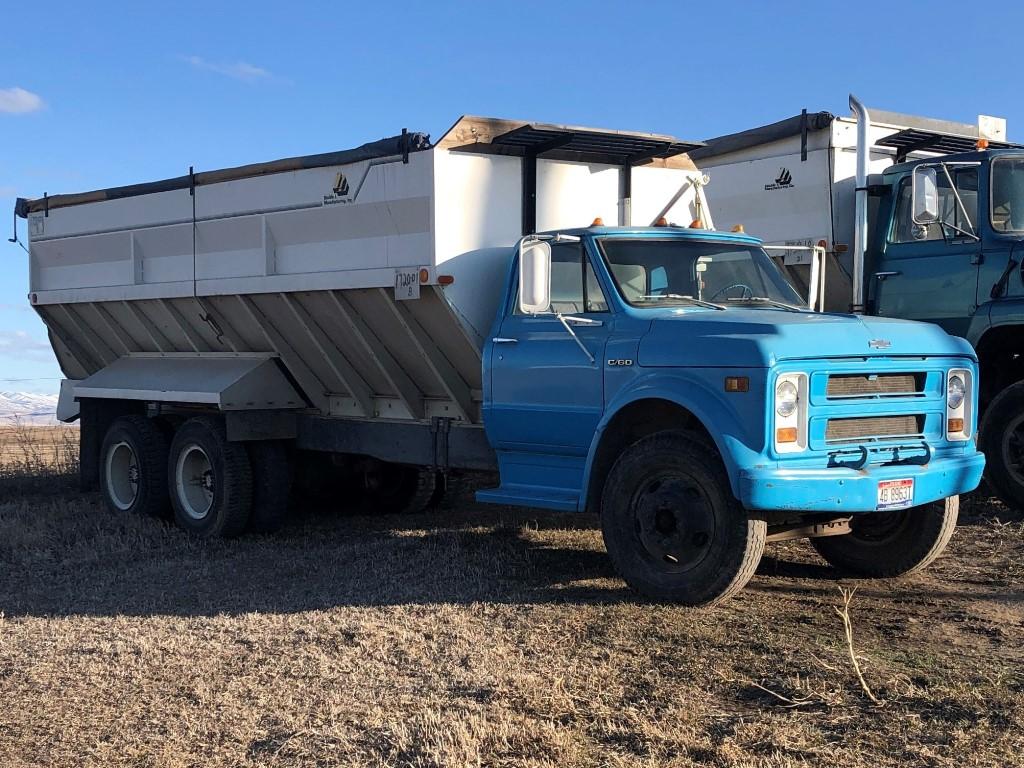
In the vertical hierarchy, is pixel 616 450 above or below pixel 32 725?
above

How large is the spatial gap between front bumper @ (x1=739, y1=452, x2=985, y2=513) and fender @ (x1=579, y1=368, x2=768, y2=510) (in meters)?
0.11

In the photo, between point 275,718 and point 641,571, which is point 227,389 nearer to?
point 641,571

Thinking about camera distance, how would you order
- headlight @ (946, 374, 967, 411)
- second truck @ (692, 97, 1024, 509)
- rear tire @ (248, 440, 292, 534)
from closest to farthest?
1. headlight @ (946, 374, 967, 411)
2. second truck @ (692, 97, 1024, 509)
3. rear tire @ (248, 440, 292, 534)

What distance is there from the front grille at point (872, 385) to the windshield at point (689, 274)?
1116mm

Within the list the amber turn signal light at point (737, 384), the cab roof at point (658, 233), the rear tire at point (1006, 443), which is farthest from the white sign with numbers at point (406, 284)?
the rear tire at point (1006, 443)

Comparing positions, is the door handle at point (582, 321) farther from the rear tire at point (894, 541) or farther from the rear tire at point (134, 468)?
the rear tire at point (134, 468)

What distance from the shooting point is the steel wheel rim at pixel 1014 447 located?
8922mm

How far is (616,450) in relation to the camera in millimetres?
7191

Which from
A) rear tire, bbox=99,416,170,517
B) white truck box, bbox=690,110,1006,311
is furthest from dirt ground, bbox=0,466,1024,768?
white truck box, bbox=690,110,1006,311

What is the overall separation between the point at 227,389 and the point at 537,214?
298 cm

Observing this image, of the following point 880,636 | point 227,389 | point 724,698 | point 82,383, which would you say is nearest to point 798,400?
point 880,636

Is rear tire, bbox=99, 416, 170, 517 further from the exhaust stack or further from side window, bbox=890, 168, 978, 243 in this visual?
side window, bbox=890, 168, 978, 243

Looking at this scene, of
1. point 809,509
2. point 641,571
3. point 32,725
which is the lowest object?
point 32,725

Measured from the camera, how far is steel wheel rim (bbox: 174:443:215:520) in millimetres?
10156
